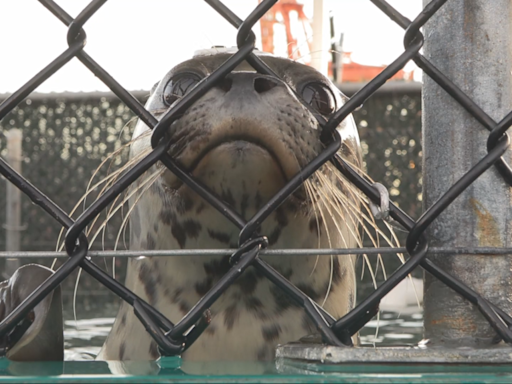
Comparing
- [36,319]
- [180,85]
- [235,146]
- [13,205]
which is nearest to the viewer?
[36,319]

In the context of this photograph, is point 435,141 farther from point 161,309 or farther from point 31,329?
point 161,309

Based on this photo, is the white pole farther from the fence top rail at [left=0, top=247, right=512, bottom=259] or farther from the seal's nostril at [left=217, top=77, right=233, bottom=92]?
the fence top rail at [left=0, top=247, right=512, bottom=259]

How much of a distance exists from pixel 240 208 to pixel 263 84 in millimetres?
417

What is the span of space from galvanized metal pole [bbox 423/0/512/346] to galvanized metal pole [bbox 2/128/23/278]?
602 centimetres

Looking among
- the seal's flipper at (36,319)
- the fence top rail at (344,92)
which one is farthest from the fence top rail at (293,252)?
the fence top rail at (344,92)

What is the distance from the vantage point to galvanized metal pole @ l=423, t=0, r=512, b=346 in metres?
1.54

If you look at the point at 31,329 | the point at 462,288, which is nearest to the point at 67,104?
the point at 31,329

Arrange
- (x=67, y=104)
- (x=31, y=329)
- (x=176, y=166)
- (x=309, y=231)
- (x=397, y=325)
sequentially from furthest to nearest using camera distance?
(x=67, y=104), (x=397, y=325), (x=309, y=231), (x=31, y=329), (x=176, y=166)

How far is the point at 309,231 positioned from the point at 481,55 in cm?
97

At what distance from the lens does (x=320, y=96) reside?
2.37 meters

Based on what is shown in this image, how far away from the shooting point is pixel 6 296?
1.97 m

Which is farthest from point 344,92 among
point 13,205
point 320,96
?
point 320,96

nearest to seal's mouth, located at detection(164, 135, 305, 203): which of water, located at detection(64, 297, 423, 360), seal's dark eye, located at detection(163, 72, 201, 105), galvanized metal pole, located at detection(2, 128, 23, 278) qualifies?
seal's dark eye, located at detection(163, 72, 201, 105)

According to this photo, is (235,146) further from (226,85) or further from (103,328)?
(103,328)
